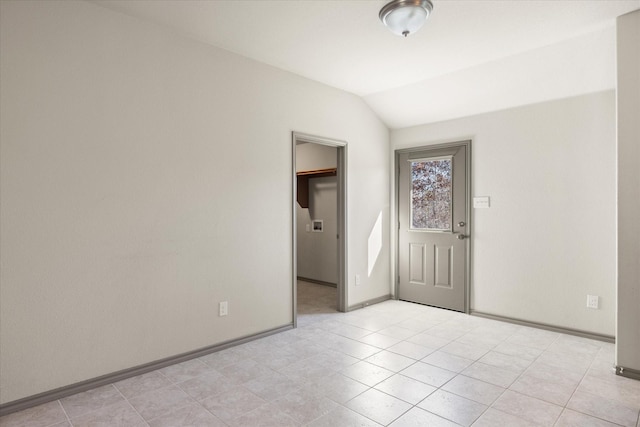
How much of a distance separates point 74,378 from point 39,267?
2.52 ft

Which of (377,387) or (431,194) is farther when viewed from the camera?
(431,194)

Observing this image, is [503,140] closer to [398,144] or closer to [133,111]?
[398,144]

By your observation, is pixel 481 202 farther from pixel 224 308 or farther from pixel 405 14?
pixel 224 308

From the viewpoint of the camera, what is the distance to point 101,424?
211 centimetres

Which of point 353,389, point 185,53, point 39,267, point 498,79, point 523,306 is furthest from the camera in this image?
point 523,306

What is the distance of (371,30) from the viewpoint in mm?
2881

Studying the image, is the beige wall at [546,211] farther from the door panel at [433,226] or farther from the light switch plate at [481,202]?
the door panel at [433,226]

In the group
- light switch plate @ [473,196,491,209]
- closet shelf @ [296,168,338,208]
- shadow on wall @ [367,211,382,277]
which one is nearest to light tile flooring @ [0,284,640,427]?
shadow on wall @ [367,211,382,277]

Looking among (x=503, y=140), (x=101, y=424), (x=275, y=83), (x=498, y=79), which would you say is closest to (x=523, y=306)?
(x=503, y=140)

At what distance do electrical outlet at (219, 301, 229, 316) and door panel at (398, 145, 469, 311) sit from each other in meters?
2.53

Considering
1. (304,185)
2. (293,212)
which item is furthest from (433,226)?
(304,185)

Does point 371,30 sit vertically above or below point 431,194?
above

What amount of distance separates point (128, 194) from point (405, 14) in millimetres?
2290

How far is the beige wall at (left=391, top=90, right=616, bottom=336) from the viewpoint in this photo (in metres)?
3.40
